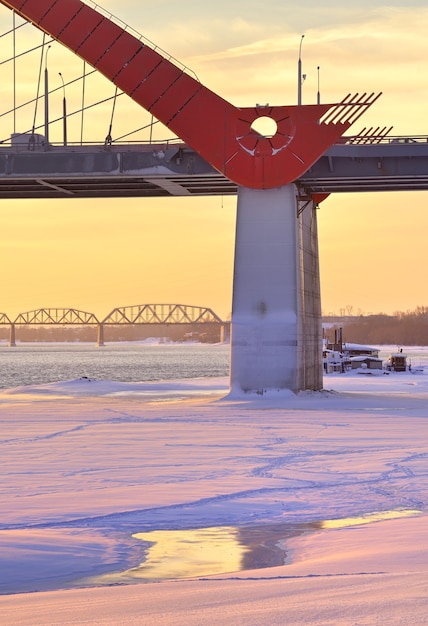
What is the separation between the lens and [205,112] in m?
51.5

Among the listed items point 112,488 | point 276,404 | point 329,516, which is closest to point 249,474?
point 112,488

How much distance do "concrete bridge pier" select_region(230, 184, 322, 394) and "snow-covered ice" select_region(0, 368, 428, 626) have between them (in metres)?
15.4

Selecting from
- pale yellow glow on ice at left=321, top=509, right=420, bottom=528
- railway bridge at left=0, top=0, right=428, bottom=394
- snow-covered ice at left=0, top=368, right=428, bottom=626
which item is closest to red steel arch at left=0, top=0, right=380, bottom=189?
railway bridge at left=0, top=0, right=428, bottom=394

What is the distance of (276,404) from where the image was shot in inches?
1848

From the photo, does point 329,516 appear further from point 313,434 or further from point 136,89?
point 136,89

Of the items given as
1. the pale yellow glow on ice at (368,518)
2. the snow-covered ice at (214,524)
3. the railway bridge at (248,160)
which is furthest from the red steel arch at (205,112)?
the pale yellow glow on ice at (368,518)

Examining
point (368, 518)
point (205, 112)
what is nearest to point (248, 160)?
point (205, 112)

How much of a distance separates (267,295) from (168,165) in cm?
820

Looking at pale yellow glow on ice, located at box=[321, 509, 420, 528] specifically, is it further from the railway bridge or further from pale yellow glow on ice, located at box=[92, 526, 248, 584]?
the railway bridge

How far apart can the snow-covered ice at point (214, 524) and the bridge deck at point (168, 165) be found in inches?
793

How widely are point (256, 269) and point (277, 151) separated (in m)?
5.75

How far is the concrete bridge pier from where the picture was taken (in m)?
51.1

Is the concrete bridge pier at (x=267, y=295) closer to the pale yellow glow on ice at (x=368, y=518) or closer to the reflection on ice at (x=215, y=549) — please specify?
the pale yellow glow on ice at (x=368, y=518)

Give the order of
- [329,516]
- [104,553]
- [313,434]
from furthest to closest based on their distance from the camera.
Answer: [313,434]
[329,516]
[104,553]
